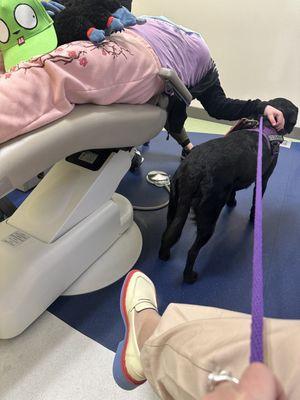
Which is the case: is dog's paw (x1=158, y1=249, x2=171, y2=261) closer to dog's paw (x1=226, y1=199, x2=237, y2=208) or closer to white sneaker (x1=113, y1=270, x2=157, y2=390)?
white sneaker (x1=113, y1=270, x2=157, y2=390)

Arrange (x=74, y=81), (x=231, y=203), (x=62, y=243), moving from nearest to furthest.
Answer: (x=74, y=81) < (x=62, y=243) < (x=231, y=203)

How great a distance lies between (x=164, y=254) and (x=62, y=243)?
0.40m

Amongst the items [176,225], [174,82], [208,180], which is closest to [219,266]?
[176,225]

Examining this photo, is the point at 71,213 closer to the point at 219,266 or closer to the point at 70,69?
the point at 70,69

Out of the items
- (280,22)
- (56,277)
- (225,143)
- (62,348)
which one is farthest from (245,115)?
(280,22)

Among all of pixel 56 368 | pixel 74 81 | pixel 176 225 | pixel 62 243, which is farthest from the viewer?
pixel 176 225

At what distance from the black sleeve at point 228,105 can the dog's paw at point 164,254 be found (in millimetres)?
568

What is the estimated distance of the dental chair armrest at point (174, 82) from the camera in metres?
0.91

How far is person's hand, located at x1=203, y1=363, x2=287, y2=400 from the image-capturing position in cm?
32

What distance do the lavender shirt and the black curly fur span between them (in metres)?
0.15

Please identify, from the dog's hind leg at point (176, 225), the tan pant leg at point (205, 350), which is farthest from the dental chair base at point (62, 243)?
the tan pant leg at point (205, 350)

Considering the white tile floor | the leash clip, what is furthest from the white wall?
the leash clip

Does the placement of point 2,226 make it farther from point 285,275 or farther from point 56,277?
point 285,275

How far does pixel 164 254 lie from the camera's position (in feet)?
4.09
